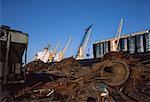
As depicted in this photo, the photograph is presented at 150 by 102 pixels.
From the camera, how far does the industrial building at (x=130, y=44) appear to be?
22.3 m

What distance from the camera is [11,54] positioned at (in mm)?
9008

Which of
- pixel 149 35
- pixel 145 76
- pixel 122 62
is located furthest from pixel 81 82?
pixel 149 35

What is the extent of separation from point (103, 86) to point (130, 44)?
55.9 feet

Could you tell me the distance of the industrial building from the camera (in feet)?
73.2

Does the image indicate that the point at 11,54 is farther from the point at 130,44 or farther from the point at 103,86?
the point at 130,44

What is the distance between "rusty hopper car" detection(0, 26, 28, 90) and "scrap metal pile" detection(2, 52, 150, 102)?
0.91 meters

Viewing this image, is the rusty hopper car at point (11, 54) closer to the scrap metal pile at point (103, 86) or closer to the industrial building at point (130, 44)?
the scrap metal pile at point (103, 86)

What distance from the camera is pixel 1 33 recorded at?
27.2 feet

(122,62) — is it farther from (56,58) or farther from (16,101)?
(56,58)

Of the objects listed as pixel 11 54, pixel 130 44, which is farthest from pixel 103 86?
pixel 130 44

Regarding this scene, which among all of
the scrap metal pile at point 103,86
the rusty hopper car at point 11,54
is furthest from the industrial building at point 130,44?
the rusty hopper car at point 11,54

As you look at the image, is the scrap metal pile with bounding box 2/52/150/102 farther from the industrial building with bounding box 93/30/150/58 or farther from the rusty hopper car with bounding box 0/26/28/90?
the industrial building with bounding box 93/30/150/58

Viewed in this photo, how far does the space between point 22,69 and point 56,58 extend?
41.5 metres

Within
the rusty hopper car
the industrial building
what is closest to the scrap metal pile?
the rusty hopper car
